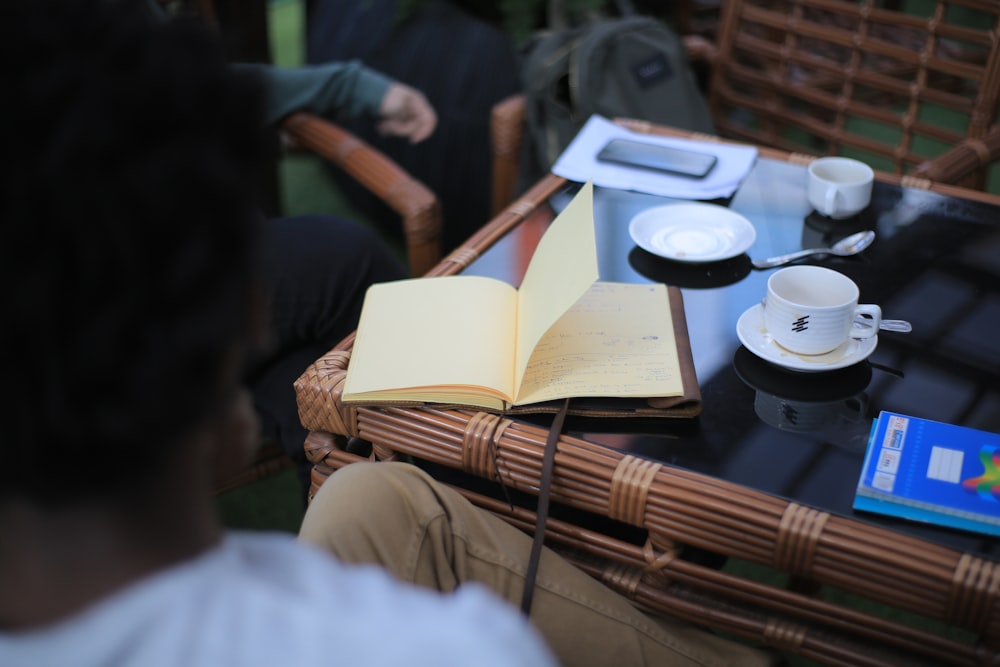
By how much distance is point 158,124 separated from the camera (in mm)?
423

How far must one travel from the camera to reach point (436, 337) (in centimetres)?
95

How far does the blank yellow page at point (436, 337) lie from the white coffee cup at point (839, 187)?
45 centimetres

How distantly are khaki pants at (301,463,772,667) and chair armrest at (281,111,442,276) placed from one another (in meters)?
0.65

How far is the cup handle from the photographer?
926mm

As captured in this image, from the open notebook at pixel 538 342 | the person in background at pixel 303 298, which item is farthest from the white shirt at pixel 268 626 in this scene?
the person in background at pixel 303 298

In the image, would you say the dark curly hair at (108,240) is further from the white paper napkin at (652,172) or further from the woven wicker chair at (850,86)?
the woven wicker chair at (850,86)

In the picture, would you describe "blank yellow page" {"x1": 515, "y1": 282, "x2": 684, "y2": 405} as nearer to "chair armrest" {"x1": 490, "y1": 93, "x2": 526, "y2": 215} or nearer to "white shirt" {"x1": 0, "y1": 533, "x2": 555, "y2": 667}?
"white shirt" {"x1": 0, "y1": 533, "x2": 555, "y2": 667}

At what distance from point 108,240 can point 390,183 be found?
3.60 ft

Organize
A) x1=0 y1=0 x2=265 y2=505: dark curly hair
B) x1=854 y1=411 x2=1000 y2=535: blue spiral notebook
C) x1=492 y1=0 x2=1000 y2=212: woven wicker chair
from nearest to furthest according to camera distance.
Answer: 1. x1=0 y1=0 x2=265 y2=505: dark curly hair
2. x1=854 y1=411 x2=1000 y2=535: blue spiral notebook
3. x1=492 y1=0 x2=1000 y2=212: woven wicker chair

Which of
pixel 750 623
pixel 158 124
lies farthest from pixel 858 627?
pixel 158 124

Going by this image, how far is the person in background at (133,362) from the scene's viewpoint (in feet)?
1.34

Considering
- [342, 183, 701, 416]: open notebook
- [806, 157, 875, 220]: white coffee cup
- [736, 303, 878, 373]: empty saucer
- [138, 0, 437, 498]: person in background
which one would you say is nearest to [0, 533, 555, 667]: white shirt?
[342, 183, 701, 416]: open notebook

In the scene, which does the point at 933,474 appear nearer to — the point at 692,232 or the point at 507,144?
the point at 692,232

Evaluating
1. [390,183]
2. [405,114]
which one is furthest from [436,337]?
[405,114]
